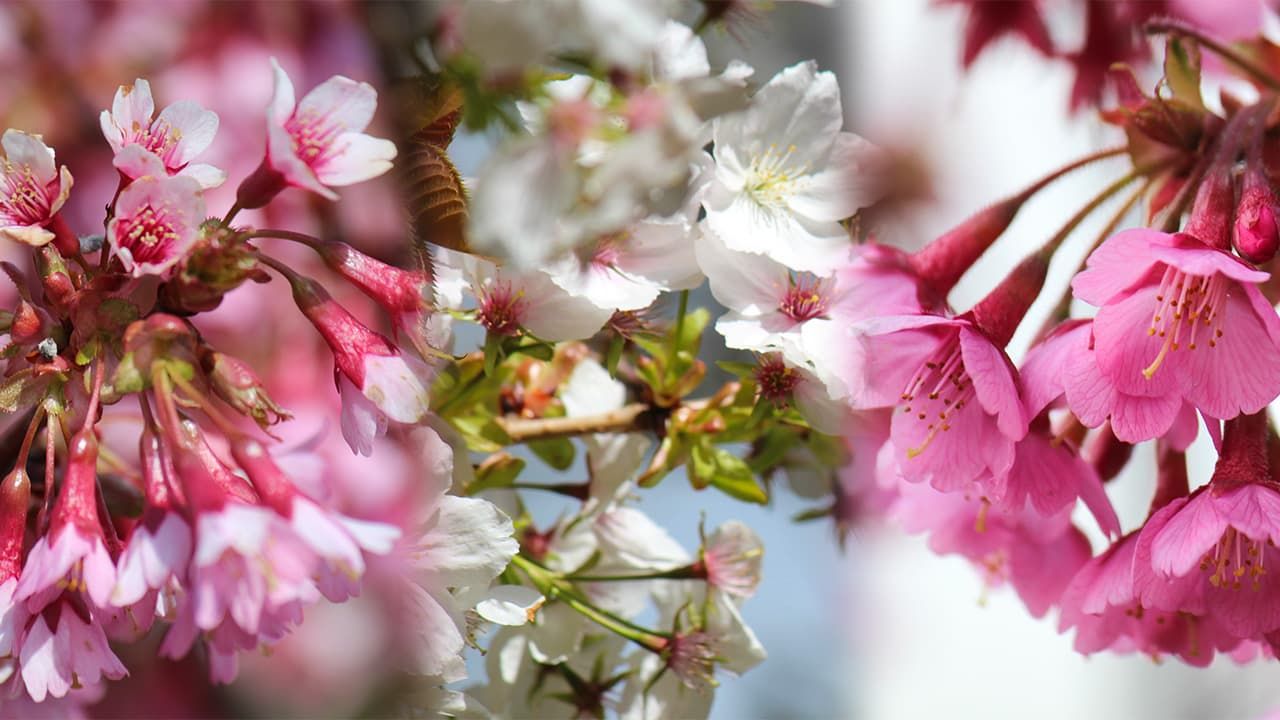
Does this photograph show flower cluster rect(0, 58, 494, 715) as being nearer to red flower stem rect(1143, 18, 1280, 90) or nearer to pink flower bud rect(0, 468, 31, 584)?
pink flower bud rect(0, 468, 31, 584)

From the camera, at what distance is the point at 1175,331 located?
0.33 m

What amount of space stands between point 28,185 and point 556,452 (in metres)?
0.19

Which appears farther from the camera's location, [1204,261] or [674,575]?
[674,575]

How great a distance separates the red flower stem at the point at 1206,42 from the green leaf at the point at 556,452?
0.79ft

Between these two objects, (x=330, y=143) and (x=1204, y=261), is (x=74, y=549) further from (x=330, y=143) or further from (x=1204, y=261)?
(x=1204, y=261)

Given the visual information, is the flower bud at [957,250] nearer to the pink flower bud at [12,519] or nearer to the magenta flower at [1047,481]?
the magenta flower at [1047,481]

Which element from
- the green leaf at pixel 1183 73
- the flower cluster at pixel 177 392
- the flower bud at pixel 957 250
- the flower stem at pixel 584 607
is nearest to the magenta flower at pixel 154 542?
the flower cluster at pixel 177 392

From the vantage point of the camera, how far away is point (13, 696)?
1.01 feet

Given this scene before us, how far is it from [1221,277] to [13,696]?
1.10ft

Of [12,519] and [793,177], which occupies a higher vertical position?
[793,177]

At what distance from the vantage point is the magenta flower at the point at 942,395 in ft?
1.10

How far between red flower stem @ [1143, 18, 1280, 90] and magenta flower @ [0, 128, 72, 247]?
34 cm

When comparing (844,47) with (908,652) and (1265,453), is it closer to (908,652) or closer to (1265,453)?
(1265,453)

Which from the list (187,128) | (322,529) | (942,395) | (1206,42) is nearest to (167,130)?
(187,128)
